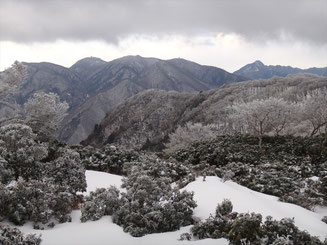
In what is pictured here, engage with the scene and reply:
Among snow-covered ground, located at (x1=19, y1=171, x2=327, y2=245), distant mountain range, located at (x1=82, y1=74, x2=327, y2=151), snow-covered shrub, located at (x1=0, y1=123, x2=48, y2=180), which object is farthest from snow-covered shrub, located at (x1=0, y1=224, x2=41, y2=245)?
distant mountain range, located at (x1=82, y1=74, x2=327, y2=151)

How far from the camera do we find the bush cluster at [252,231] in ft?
19.9

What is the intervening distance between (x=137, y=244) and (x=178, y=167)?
25.3ft

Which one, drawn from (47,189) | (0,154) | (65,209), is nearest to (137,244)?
(65,209)

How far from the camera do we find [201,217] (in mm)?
8141

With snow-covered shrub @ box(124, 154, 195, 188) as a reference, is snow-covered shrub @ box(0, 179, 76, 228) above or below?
above

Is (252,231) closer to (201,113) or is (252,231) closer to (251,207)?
(251,207)

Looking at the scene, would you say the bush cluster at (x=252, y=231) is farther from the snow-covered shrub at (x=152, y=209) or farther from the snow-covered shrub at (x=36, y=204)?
the snow-covered shrub at (x=36, y=204)

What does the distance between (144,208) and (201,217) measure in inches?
62.1

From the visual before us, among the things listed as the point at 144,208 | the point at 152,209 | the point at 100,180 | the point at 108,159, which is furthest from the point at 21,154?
the point at 108,159

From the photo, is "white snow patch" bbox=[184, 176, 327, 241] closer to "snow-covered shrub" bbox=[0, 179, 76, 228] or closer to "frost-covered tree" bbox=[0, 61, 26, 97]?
"snow-covered shrub" bbox=[0, 179, 76, 228]

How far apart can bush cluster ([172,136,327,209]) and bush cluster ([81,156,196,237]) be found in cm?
436

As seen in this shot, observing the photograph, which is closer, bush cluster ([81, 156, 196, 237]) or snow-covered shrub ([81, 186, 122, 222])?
bush cluster ([81, 156, 196, 237])

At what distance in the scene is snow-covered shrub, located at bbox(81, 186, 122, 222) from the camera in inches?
306

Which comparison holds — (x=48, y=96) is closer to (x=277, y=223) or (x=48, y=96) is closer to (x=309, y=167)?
(x=309, y=167)
